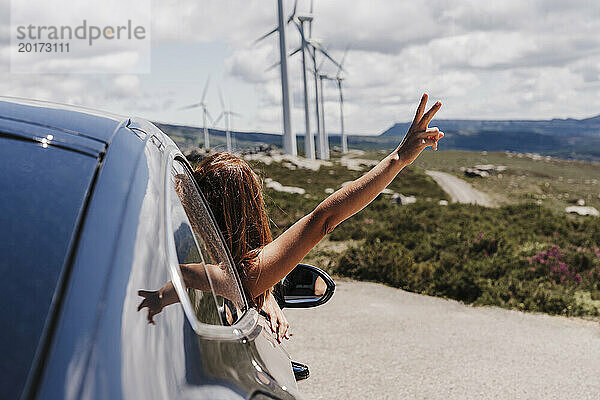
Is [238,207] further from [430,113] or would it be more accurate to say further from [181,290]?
[181,290]

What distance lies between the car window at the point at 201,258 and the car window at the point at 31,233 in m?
0.27

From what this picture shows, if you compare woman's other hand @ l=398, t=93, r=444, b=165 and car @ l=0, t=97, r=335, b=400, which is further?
woman's other hand @ l=398, t=93, r=444, b=165

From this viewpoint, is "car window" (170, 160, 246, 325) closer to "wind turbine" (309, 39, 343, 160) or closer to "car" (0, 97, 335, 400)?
"car" (0, 97, 335, 400)

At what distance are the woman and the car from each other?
0.56m

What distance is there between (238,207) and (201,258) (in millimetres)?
690

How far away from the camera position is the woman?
229 cm

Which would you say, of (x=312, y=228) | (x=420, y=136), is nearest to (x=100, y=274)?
(x=312, y=228)

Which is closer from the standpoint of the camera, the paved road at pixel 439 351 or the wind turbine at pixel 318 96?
the paved road at pixel 439 351

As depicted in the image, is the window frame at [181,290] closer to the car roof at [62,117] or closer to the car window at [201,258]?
the car window at [201,258]

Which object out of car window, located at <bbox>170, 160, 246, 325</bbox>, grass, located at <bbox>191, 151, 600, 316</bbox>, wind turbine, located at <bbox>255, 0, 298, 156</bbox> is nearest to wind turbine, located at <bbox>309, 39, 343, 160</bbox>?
wind turbine, located at <bbox>255, 0, 298, 156</bbox>

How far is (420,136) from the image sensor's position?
2637 millimetres

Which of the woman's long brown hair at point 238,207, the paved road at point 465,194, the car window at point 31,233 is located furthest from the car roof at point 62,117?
the paved road at point 465,194

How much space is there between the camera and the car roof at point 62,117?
4.79 ft

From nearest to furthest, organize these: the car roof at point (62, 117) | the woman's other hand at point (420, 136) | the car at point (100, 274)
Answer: the car at point (100, 274), the car roof at point (62, 117), the woman's other hand at point (420, 136)
